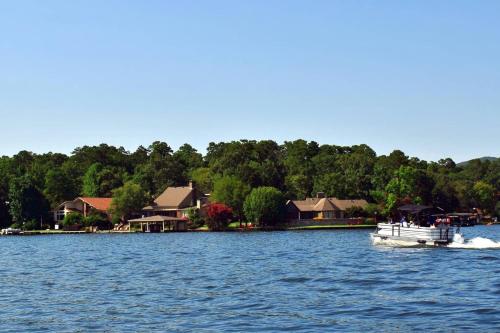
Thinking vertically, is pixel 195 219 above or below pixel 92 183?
below

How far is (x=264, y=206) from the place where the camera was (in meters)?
133

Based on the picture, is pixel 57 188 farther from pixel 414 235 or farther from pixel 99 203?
pixel 414 235

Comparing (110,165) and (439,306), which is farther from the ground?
(110,165)

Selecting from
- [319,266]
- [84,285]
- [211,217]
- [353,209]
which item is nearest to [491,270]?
[319,266]

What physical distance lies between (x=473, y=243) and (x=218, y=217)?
236 feet

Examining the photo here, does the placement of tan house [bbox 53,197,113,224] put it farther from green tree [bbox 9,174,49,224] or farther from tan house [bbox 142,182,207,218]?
tan house [bbox 142,182,207,218]

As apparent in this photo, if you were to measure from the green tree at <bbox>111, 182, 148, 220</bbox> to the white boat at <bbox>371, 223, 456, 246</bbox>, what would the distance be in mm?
78626

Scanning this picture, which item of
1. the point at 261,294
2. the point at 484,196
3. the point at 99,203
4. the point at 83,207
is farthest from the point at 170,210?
the point at 261,294

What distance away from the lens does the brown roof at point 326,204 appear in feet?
482

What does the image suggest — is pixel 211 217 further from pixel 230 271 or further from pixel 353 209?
pixel 230 271

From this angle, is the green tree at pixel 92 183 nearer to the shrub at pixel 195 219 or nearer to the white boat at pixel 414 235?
the shrub at pixel 195 219

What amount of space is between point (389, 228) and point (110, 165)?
451ft

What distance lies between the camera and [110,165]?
199 m

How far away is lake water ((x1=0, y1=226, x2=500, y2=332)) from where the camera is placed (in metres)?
26.4
